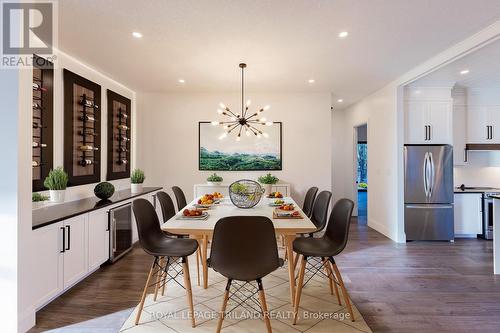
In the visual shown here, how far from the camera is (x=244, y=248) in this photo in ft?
6.40

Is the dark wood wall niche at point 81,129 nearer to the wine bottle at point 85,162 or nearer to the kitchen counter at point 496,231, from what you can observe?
the wine bottle at point 85,162

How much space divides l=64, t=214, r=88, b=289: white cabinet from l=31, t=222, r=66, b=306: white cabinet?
2.8 inches

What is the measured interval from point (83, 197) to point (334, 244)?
3.39 meters

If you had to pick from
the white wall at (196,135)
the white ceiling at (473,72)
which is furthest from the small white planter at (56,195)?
the white ceiling at (473,72)

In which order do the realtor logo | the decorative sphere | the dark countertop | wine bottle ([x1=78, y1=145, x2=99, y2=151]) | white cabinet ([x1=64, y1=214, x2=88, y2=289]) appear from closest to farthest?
the realtor logo, the dark countertop, white cabinet ([x1=64, y1=214, x2=88, y2=289]), the decorative sphere, wine bottle ([x1=78, y1=145, x2=99, y2=151])

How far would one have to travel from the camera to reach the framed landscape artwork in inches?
214

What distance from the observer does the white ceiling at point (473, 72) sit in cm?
352

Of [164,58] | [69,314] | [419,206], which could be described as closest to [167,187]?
[164,58]

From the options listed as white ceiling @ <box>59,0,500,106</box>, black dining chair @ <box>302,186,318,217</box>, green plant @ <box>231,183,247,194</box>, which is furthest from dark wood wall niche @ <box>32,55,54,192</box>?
black dining chair @ <box>302,186,318,217</box>

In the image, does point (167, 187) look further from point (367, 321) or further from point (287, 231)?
point (367, 321)

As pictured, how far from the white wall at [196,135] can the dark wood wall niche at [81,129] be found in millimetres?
1283

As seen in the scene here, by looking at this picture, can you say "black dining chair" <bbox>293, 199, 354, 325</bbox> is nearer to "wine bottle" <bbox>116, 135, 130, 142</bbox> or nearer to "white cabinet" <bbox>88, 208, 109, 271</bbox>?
"white cabinet" <bbox>88, 208, 109, 271</bbox>

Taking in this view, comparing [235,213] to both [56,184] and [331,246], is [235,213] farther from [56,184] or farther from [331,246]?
[56,184]

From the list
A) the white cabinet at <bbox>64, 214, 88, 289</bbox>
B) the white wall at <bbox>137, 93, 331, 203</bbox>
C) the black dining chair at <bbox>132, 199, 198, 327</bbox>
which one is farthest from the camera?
the white wall at <bbox>137, 93, 331, 203</bbox>
